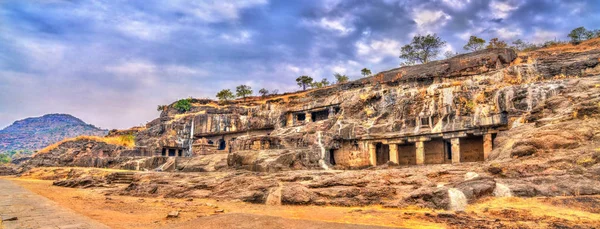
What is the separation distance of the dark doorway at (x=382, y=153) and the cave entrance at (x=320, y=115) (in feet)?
38.0

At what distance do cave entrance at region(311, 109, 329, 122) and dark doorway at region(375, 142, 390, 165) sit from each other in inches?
456

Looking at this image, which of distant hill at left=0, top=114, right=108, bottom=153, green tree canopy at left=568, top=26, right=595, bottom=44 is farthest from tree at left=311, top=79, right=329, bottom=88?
distant hill at left=0, top=114, right=108, bottom=153

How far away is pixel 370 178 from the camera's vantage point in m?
12.0

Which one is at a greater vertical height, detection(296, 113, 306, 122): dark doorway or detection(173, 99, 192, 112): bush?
detection(173, 99, 192, 112): bush

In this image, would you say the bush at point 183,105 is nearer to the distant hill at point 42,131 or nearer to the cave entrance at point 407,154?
the cave entrance at point 407,154

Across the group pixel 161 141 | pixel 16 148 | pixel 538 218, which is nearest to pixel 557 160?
pixel 538 218

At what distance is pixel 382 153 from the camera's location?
24.7 metres

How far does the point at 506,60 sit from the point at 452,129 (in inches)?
596

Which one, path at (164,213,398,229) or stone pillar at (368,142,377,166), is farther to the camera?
stone pillar at (368,142,377,166)

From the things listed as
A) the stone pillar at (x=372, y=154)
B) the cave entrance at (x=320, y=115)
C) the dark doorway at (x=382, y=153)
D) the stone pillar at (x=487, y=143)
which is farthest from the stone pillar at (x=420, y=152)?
the cave entrance at (x=320, y=115)

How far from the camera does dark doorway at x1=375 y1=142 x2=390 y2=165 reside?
2444cm

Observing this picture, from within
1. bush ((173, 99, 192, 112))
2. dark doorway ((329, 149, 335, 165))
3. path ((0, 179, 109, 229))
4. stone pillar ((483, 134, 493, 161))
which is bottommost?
path ((0, 179, 109, 229))

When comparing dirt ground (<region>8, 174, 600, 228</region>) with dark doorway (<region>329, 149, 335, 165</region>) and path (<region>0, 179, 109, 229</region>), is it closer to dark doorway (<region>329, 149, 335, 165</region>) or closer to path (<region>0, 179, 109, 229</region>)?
path (<region>0, 179, 109, 229</region>)

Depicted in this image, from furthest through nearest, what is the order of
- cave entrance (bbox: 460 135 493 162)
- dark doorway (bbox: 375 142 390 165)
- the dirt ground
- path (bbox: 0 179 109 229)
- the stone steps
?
dark doorway (bbox: 375 142 390 165) → cave entrance (bbox: 460 135 493 162) → the stone steps → path (bbox: 0 179 109 229) → the dirt ground
